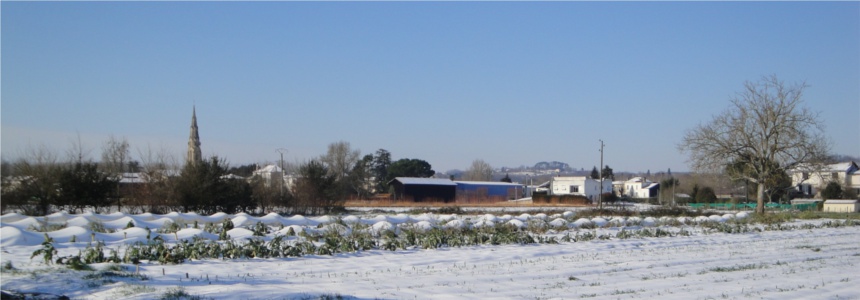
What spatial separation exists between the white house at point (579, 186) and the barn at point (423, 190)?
61.3 feet

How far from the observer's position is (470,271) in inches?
506

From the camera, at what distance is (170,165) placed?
1515 inches

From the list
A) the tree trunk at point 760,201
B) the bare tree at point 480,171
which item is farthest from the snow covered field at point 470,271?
the bare tree at point 480,171

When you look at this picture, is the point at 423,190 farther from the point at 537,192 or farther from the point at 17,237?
the point at 17,237

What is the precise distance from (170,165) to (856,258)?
34.5m

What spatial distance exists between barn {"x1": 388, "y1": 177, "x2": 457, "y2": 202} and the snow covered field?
152 ft

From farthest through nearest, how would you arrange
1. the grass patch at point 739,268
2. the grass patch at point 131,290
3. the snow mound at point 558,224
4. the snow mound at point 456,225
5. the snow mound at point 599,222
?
the snow mound at point 599,222 → the snow mound at point 558,224 → the snow mound at point 456,225 → the grass patch at point 739,268 → the grass patch at point 131,290

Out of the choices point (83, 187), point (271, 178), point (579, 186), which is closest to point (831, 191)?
point (579, 186)

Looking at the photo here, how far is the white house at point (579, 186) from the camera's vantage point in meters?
79.7

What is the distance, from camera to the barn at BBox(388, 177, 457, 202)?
220 ft

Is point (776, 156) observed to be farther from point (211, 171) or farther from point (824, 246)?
point (211, 171)

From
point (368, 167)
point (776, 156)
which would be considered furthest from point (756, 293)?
point (368, 167)

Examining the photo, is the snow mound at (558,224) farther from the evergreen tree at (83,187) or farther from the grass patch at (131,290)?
the evergreen tree at (83,187)

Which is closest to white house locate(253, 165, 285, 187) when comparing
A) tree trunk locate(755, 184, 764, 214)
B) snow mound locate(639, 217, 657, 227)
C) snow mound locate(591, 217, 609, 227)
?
snow mound locate(591, 217, 609, 227)
